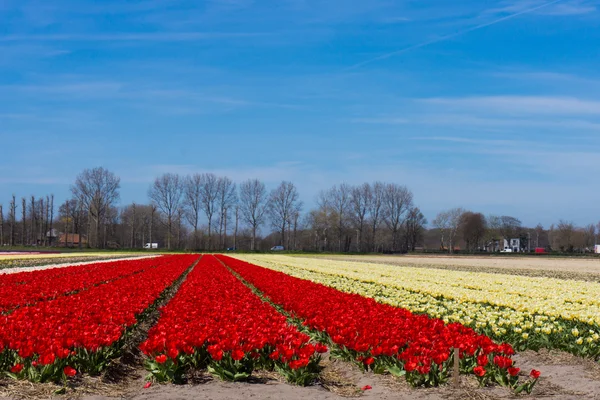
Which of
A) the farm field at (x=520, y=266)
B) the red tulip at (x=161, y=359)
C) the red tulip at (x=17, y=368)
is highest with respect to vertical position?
the red tulip at (x=161, y=359)

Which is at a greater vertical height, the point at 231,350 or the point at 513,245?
the point at 231,350

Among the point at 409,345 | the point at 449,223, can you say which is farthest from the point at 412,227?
the point at 409,345

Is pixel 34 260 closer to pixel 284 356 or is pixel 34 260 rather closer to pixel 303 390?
pixel 284 356

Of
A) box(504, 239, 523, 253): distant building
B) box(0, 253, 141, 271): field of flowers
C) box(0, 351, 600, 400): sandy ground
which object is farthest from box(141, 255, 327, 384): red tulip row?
box(504, 239, 523, 253): distant building

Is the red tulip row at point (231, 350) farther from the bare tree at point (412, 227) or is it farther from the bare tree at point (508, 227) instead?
the bare tree at point (508, 227)

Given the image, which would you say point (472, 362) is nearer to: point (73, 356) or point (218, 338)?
point (218, 338)

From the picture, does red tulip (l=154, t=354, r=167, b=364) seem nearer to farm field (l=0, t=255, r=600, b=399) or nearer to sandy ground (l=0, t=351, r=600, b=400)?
farm field (l=0, t=255, r=600, b=399)

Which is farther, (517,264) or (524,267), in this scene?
(517,264)

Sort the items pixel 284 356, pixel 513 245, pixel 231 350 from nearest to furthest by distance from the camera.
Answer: pixel 284 356 < pixel 231 350 < pixel 513 245

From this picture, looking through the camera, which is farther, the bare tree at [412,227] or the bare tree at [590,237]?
the bare tree at [590,237]

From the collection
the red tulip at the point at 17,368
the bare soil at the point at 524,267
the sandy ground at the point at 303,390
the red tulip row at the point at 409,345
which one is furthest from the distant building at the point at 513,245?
the red tulip at the point at 17,368

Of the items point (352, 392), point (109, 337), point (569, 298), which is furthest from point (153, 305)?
point (569, 298)

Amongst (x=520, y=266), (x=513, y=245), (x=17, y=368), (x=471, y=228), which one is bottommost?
(x=513, y=245)

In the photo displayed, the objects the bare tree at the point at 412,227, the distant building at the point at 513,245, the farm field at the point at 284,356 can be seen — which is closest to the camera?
the farm field at the point at 284,356
